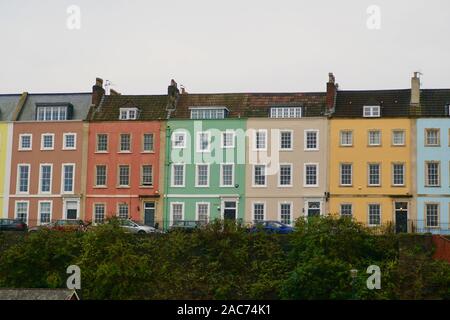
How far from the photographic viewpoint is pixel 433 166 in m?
60.8

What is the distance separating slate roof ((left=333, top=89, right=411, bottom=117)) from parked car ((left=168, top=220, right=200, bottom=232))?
1484 cm

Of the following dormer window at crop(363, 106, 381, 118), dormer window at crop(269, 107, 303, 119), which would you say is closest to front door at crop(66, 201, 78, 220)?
dormer window at crop(269, 107, 303, 119)

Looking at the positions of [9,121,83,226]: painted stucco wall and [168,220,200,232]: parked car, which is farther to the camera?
[9,121,83,226]: painted stucco wall

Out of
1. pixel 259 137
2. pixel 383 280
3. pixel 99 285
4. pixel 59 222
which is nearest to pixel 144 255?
pixel 99 285

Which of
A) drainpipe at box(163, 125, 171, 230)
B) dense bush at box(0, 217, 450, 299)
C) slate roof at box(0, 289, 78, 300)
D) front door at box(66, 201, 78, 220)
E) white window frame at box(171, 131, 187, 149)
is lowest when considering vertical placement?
slate roof at box(0, 289, 78, 300)

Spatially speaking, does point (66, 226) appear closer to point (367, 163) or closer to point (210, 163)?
point (210, 163)

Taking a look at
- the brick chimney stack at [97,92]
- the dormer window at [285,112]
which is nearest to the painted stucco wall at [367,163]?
the dormer window at [285,112]

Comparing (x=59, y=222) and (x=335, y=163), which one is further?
(x=335, y=163)

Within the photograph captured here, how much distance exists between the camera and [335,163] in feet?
204

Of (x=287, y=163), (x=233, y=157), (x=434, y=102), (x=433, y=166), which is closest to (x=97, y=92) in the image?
(x=233, y=157)

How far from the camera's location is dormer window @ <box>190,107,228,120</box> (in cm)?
6475

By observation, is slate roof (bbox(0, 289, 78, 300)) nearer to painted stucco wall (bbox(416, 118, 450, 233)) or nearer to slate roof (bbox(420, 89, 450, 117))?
painted stucco wall (bbox(416, 118, 450, 233))
